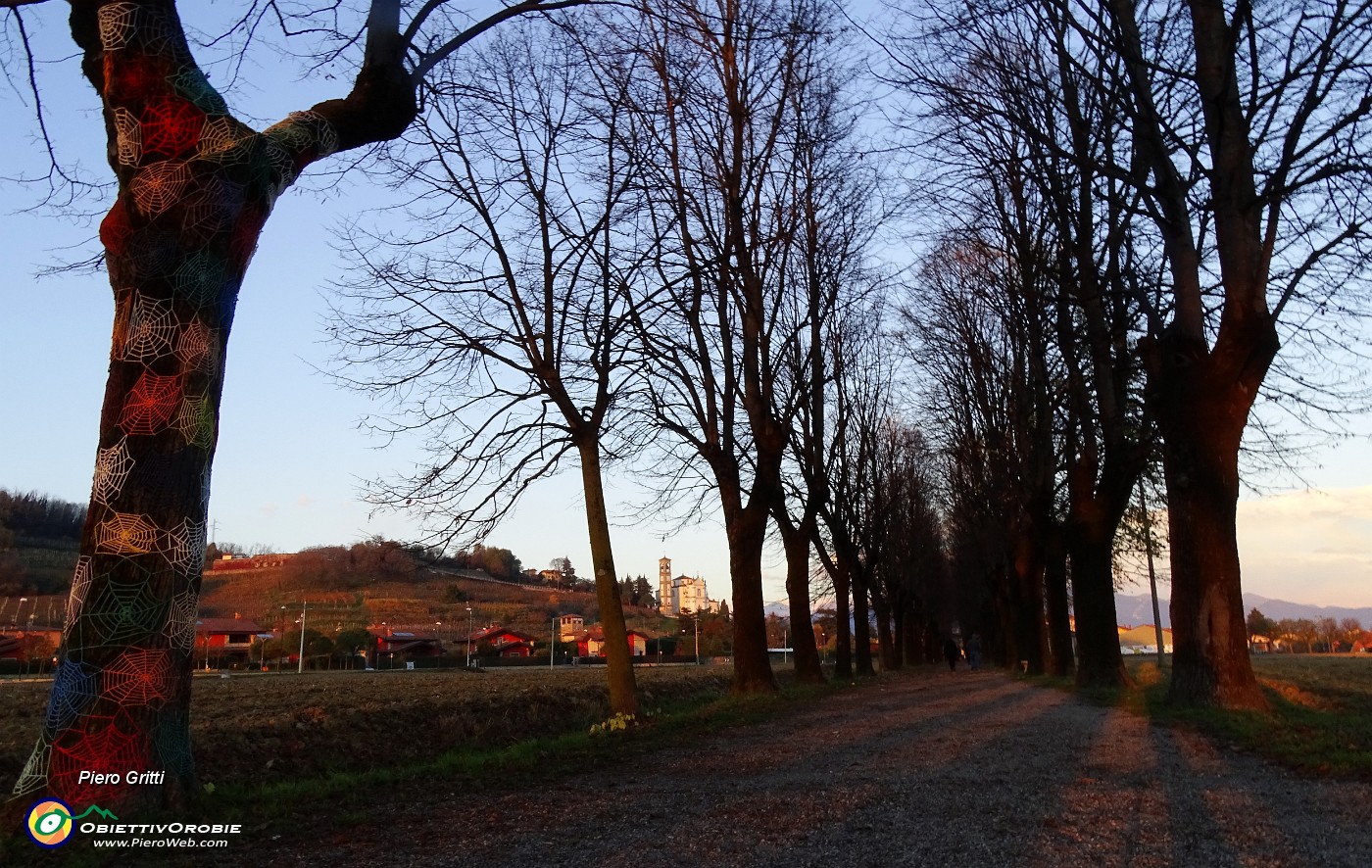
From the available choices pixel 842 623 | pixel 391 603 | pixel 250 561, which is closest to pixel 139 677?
pixel 842 623

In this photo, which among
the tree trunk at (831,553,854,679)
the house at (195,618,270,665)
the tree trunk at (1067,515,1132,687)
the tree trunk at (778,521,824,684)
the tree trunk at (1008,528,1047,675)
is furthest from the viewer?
the house at (195,618,270,665)

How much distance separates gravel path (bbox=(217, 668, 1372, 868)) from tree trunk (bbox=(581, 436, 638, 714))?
12.2 ft

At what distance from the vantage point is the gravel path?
4719 millimetres

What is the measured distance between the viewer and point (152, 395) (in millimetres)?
5852

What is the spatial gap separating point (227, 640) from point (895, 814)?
88350 millimetres

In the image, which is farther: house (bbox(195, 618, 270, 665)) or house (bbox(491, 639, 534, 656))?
house (bbox(491, 639, 534, 656))

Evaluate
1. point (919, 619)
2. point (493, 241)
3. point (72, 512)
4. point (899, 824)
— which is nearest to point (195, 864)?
point (899, 824)

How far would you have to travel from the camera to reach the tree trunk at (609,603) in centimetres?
1279

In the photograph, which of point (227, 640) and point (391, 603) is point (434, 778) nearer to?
point (227, 640)

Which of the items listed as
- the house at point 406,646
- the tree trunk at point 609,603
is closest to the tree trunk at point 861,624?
the tree trunk at point 609,603

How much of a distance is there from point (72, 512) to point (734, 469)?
85.0 meters

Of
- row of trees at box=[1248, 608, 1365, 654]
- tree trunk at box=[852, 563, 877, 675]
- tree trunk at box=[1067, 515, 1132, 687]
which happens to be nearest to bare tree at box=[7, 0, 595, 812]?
tree trunk at box=[1067, 515, 1132, 687]

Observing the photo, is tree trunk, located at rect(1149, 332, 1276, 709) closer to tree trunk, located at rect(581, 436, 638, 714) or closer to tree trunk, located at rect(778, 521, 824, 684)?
tree trunk, located at rect(581, 436, 638, 714)

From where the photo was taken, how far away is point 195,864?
15.4 ft
